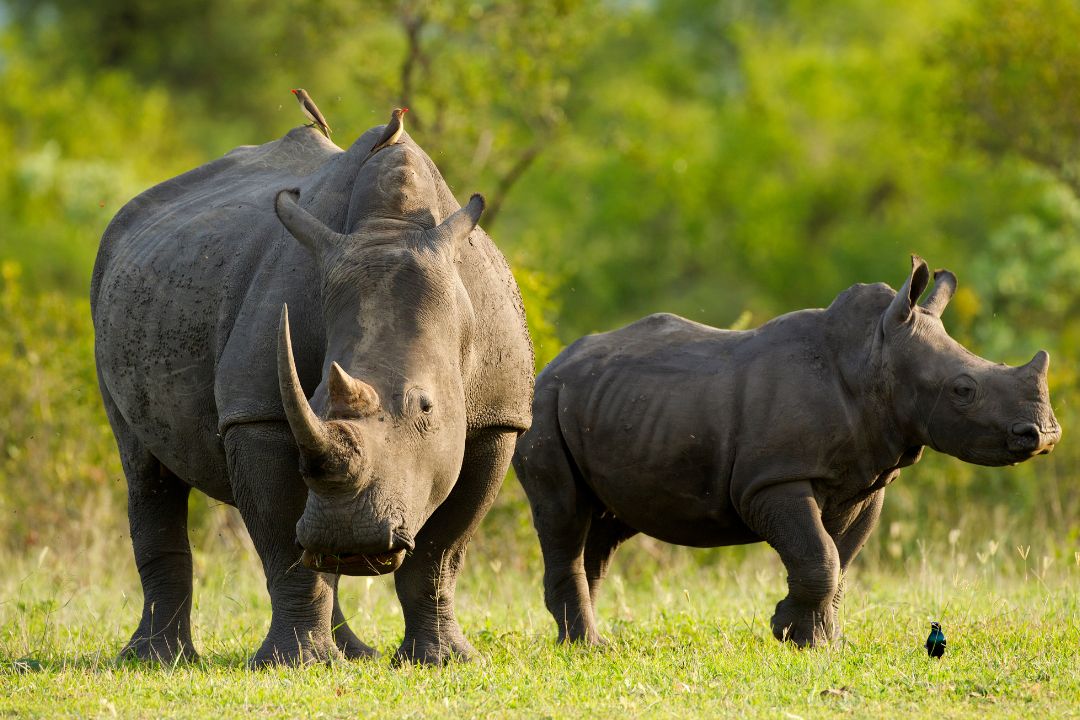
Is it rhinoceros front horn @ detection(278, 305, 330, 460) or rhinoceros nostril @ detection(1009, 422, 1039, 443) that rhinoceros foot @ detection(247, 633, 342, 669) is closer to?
rhinoceros front horn @ detection(278, 305, 330, 460)

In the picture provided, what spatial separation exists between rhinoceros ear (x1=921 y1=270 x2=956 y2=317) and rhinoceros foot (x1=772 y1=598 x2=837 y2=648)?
1.52m

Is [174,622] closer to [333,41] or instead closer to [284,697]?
[284,697]

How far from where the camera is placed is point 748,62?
4266cm

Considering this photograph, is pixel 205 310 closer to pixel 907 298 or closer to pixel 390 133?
pixel 390 133

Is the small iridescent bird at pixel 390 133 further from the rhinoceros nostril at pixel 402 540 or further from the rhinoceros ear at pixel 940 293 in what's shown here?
the rhinoceros ear at pixel 940 293

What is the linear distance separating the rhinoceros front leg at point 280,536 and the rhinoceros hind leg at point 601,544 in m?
1.96

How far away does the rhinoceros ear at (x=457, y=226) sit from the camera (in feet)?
22.1

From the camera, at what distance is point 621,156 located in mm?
24969

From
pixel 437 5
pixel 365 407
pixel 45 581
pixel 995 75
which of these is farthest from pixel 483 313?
pixel 995 75

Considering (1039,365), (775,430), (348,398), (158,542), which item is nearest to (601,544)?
(775,430)

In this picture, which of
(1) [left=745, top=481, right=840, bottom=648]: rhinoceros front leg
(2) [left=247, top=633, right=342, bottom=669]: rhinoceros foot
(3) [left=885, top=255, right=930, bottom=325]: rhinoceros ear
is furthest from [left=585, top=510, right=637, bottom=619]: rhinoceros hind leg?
(2) [left=247, top=633, right=342, bottom=669]: rhinoceros foot

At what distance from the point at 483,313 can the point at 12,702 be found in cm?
242

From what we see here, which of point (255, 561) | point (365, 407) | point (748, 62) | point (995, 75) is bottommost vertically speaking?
point (255, 561)

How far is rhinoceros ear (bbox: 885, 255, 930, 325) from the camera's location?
774cm
